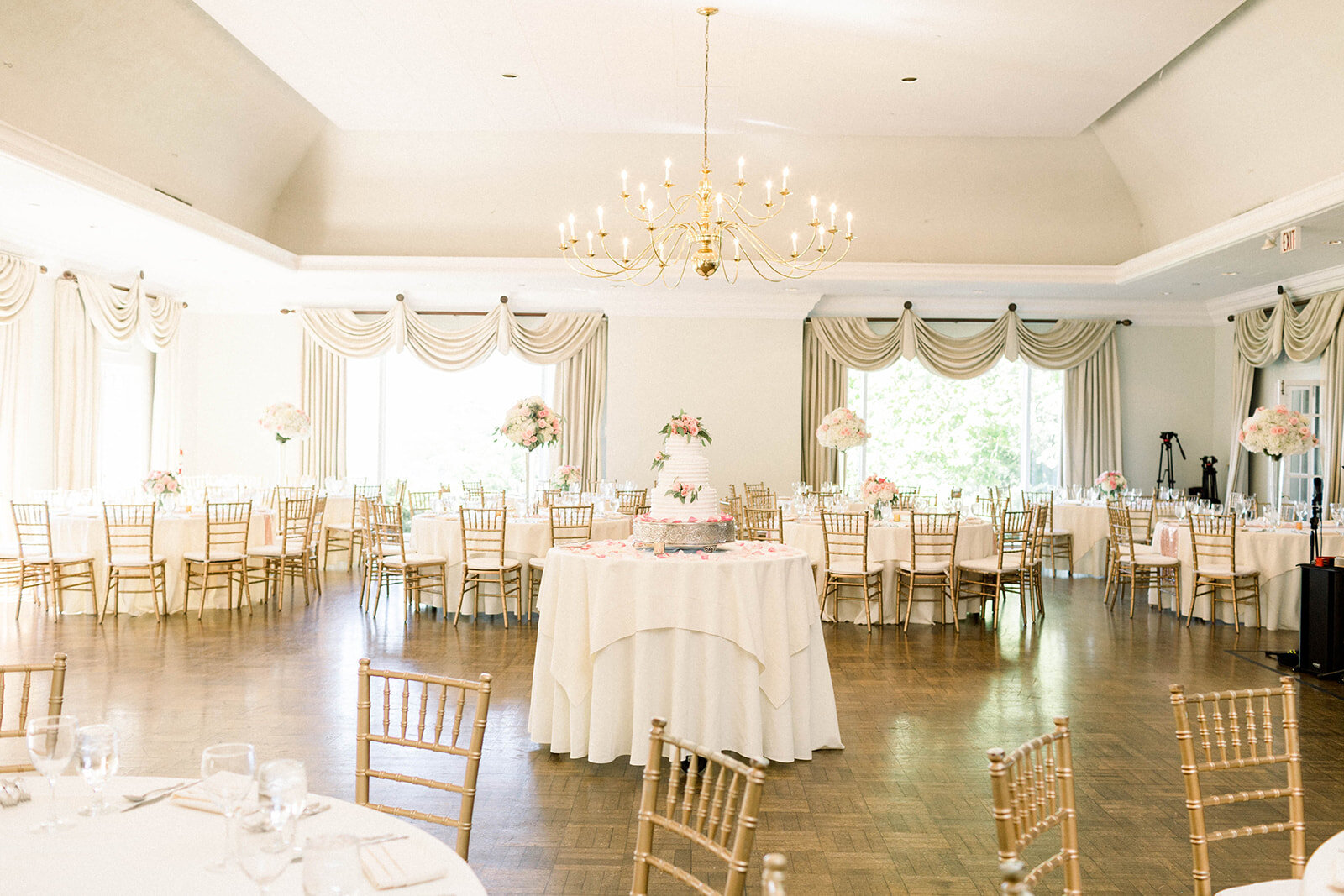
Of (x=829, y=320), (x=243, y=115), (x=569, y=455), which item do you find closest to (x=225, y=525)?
(x=243, y=115)

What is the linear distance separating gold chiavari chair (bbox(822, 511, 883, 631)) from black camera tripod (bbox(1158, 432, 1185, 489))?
649 cm

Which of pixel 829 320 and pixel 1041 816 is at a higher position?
pixel 829 320

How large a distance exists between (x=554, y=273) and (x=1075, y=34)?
6243mm

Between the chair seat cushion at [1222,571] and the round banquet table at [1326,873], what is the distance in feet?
24.6

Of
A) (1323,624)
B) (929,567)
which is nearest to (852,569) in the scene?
(929,567)

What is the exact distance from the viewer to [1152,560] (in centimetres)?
959

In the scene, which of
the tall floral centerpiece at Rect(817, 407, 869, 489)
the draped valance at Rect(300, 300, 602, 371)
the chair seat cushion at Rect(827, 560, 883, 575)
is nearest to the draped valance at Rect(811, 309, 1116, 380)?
the tall floral centerpiece at Rect(817, 407, 869, 489)

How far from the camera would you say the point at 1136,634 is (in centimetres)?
845

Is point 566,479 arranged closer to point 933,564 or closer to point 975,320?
point 933,564

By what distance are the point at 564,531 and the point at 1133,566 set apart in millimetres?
5448

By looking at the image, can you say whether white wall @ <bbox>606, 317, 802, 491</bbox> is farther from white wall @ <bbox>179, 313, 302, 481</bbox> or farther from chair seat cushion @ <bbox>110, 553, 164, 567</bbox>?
chair seat cushion @ <bbox>110, 553, 164, 567</bbox>

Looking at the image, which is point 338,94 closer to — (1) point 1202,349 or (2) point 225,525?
(2) point 225,525

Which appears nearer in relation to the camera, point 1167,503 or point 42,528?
point 42,528

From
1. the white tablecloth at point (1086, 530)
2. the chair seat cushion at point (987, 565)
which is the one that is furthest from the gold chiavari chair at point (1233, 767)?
the white tablecloth at point (1086, 530)
